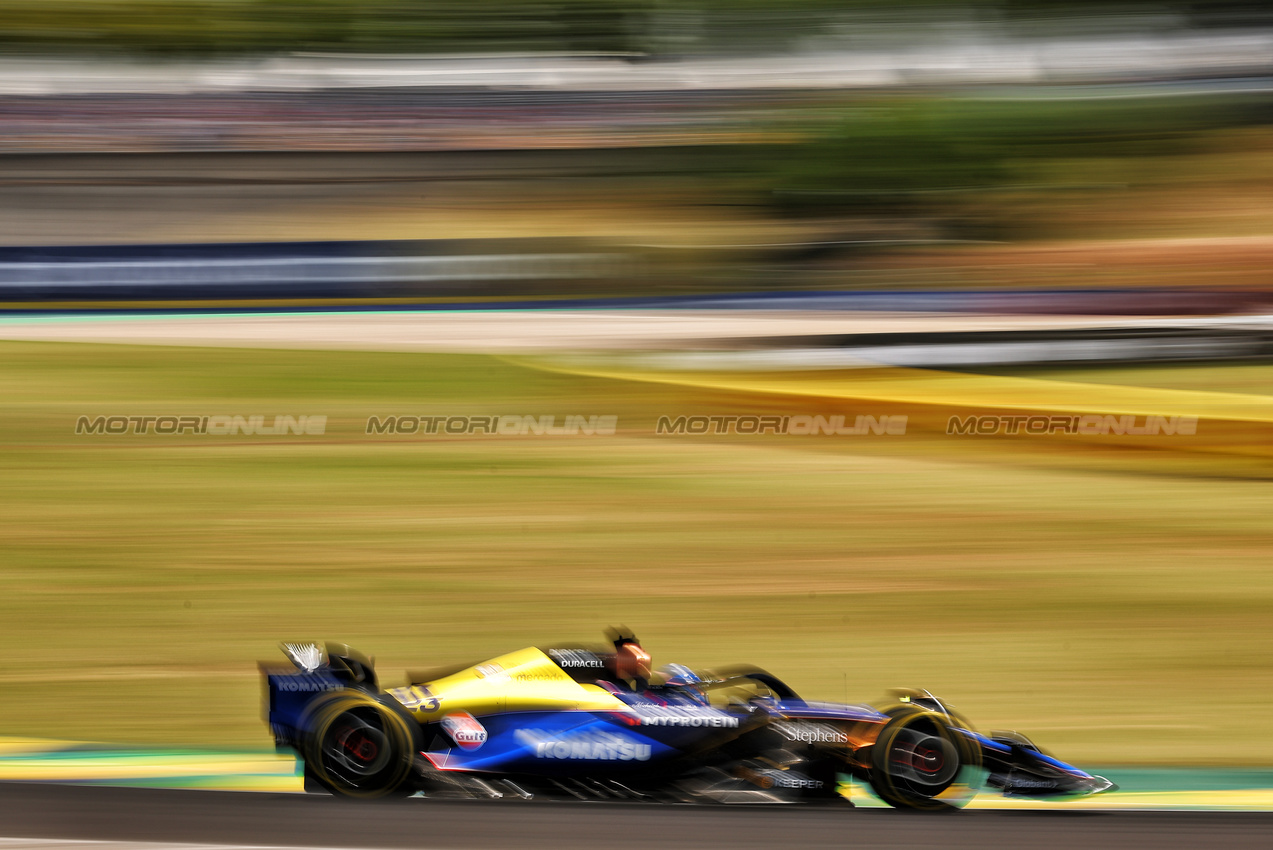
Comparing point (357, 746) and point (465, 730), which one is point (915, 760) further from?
point (357, 746)

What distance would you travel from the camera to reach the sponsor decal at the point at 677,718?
2182mm

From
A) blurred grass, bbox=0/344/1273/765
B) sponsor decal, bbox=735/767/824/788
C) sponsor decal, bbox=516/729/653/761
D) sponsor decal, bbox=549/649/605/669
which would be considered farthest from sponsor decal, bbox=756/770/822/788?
blurred grass, bbox=0/344/1273/765

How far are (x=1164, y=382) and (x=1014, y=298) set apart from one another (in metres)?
0.89

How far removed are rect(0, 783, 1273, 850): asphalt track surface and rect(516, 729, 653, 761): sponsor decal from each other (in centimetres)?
11

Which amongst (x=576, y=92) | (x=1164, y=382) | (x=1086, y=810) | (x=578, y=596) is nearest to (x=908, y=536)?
(x=578, y=596)
